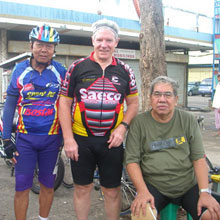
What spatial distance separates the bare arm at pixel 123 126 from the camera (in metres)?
2.51

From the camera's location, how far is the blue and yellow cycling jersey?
2641 mm

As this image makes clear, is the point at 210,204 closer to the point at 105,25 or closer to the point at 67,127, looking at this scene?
the point at 67,127

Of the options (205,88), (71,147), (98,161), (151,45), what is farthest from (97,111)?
(205,88)

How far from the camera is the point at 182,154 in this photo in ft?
8.30

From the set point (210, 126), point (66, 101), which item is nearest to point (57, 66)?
point (66, 101)

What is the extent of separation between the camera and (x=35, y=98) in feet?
8.67

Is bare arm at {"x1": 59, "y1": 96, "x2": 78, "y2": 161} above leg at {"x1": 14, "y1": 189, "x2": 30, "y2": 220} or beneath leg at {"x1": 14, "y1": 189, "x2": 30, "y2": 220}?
Answer: above

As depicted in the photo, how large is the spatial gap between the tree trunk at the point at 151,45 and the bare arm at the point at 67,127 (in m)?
1.65

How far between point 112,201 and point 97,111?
0.86 metres

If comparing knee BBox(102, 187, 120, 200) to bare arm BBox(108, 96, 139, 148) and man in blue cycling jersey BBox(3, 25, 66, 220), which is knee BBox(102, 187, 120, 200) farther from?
man in blue cycling jersey BBox(3, 25, 66, 220)

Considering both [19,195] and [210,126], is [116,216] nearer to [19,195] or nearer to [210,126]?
[19,195]

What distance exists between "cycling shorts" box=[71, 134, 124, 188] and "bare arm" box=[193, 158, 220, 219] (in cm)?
66

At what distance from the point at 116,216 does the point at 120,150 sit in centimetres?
63

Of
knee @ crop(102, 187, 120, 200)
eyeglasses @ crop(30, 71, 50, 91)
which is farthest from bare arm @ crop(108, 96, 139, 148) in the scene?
eyeglasses @ crop(30, 71, 50, 91)
